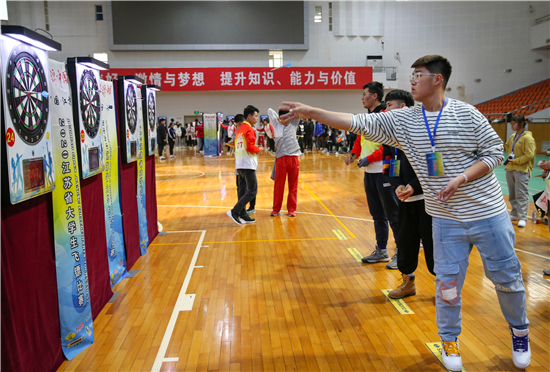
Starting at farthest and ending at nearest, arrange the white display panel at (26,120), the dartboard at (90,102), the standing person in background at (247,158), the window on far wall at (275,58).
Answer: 1. the window on far wall at (275,58)
2. the standing person in background at (247,158)
3. the dartboard at (90,102)
4. the white display panel at (26,120)

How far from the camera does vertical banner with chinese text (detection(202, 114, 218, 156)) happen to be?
18797 millimetres

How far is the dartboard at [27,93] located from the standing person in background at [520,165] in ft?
18.8

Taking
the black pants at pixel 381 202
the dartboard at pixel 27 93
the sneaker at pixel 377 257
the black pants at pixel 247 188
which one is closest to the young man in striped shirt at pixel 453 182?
the dartboard at pixel 27 93

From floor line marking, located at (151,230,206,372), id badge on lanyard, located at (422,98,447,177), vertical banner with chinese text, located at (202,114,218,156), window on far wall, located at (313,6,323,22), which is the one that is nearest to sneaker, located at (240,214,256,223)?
floor line marking, located at (151,230,206,372)

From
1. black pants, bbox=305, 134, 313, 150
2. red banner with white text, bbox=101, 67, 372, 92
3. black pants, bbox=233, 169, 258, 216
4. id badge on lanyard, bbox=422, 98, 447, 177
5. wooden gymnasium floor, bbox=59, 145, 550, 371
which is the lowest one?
wooden gymnasium floor, bbox=59, 145, 550, 371

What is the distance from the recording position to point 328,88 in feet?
76.0

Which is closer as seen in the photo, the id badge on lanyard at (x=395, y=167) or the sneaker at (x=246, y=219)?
the id badge on lanyard at (x=395, y=167)

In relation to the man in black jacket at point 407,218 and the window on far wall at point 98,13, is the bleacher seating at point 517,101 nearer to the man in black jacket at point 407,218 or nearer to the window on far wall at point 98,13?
the man in black jacket at point 407,218

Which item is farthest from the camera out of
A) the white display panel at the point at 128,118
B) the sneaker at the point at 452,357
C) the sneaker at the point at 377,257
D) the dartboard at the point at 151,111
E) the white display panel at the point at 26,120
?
the dartboard at the point at 151,111

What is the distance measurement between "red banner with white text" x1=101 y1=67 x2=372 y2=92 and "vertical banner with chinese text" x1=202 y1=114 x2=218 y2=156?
4.52 meters

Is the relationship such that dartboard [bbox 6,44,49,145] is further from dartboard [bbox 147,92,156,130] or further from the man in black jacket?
dartboard [bbox 147,92,156,130]

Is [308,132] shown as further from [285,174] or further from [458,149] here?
[458,149]

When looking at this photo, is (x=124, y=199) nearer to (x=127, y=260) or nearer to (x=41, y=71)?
(x=127, y=260)

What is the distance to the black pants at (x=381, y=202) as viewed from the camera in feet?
13.0
